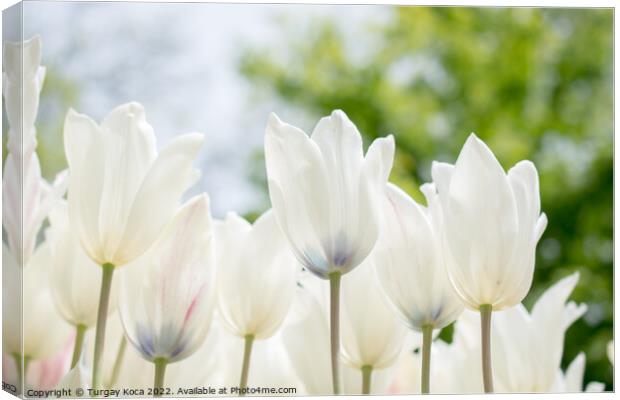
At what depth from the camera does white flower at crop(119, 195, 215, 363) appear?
1.55ft

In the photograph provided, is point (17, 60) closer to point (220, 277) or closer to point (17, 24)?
point (17, 24)

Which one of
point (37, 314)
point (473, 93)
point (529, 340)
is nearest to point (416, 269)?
point (529, 340)

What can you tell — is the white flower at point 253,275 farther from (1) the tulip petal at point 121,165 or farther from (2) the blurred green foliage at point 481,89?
(2) the blurred green foliage at point 481,89

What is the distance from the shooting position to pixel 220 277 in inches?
19.9

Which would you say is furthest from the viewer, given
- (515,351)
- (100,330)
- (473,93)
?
(473,93)

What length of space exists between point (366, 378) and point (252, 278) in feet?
0.29

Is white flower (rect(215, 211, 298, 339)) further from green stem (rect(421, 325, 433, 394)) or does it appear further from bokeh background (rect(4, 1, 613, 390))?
bokeh background (rect(4, 1, 613, 390))

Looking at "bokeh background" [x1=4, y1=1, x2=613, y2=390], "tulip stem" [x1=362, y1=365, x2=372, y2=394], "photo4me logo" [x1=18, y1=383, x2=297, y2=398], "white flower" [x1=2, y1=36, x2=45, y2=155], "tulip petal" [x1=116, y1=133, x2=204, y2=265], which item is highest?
"bokeh background" [x1=4, y1=1, x2=613, y2=390]

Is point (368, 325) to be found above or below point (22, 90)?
below

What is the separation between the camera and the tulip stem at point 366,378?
54cm

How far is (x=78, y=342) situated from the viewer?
523 mm

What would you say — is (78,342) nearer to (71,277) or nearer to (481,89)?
(71,277)

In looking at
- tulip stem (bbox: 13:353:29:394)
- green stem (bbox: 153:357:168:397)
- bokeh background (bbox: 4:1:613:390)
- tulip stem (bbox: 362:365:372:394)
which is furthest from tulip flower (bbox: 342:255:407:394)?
bokeh background (bbox: 4:1:613:390)

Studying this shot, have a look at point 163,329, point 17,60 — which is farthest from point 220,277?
point 17,60
